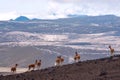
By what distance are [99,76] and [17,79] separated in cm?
657

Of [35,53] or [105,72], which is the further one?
[35,53]

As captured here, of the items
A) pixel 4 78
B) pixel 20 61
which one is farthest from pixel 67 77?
pixel 20 61

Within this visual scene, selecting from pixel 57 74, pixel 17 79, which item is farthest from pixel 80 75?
pixel 17 79

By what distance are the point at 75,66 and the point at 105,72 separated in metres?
5.73

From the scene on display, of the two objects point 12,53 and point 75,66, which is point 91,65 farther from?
point 12,53

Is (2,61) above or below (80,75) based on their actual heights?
below

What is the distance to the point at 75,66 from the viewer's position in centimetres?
3284

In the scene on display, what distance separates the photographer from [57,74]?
3044 cm

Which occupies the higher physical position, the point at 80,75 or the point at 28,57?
the point at 80,75

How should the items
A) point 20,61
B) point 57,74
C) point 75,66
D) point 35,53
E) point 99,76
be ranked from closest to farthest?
point 99,76 → point 57,74 → point 75,66 → point 20,61 → point 35,53

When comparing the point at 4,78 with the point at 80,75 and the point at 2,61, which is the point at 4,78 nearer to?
the point at 80,75

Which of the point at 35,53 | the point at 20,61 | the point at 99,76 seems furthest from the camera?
the point at 35,53

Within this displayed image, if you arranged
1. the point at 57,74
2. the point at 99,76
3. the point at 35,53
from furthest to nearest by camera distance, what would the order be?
the point at 35,53
the point at 57,74
the point at 99,76

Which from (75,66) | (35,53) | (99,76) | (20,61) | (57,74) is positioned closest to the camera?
(99,76)
